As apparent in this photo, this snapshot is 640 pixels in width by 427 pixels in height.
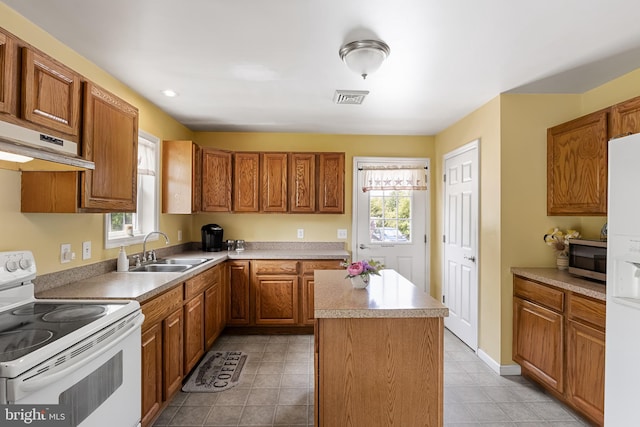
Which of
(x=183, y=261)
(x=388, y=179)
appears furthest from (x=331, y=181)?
(x=183, y=261)

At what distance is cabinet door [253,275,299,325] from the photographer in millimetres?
3666

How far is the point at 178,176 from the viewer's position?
11.5 ft

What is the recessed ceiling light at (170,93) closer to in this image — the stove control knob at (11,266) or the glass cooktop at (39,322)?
the stove control knob at (11,266)

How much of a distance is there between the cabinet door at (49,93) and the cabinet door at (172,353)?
52.2 inches

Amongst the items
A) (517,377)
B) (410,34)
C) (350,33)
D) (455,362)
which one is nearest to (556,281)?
(517,377)

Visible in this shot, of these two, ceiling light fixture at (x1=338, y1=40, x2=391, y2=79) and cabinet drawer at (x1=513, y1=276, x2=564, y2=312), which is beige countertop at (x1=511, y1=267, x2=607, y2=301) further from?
ceiling light fixture at (x1=338, y1=40, x2=391, y2=79)

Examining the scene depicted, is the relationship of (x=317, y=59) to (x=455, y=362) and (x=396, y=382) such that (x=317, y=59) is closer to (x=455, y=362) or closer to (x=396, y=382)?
(x=396, y=382)

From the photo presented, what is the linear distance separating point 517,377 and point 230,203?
3353mm

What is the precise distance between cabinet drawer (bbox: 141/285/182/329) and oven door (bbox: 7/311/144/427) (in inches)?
9.1

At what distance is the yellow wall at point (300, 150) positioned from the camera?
4.25 meters

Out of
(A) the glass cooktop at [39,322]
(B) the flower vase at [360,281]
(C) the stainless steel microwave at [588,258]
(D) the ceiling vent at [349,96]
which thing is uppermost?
(D) the ceiling vent at [349,96]

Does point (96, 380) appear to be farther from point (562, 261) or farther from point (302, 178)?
point (562, 261)

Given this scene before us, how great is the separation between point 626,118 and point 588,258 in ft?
3.13

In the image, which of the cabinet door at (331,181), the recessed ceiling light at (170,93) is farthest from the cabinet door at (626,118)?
the recessed ceiling light at (170,93)
